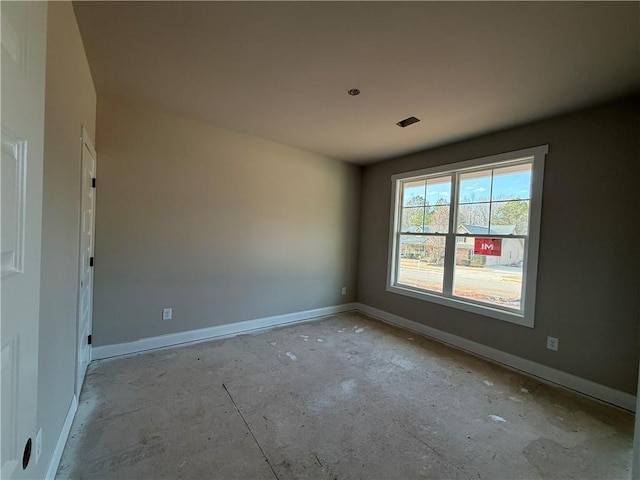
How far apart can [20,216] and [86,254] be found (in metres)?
2.14

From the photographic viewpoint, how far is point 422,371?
109 inches

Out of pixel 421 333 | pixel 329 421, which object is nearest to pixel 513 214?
pixel 421 333

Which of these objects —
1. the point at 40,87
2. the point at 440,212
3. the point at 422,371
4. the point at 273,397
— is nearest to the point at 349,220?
the point at 440,212

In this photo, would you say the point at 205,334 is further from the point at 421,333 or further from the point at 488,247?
the point at 488,247

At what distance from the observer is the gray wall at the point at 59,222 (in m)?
1.33

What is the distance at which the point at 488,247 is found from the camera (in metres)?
3.25

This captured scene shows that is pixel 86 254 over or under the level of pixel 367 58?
under

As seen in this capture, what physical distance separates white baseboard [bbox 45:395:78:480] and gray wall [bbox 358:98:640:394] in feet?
12.1

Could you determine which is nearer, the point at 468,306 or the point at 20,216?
the point at 20,216

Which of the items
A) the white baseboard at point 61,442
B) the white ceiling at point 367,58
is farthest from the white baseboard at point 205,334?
the white ceiling at point 367,58

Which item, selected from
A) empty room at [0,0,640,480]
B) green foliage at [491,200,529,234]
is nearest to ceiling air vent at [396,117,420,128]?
empty room at [0,0,640,480]

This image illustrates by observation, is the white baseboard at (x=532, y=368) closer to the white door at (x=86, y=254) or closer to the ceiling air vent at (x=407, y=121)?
the ceiling air vent at (x=407, y=121)

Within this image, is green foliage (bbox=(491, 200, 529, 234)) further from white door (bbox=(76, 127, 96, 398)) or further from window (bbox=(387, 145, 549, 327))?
white door (bbox=(76, 127, 96, 398))

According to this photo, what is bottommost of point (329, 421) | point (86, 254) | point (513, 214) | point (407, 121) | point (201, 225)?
point (329, 421)
